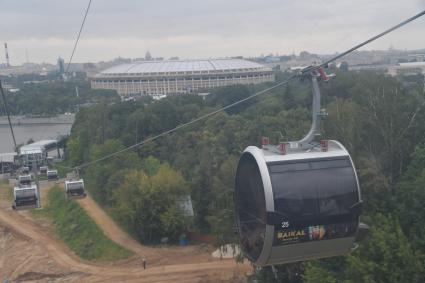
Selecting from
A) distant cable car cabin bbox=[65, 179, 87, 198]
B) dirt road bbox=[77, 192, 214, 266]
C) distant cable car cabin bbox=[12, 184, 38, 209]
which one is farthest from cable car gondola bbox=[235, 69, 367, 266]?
dirt road bbox=[77, 192, 214, 266]

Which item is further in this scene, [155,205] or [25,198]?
[155,205]

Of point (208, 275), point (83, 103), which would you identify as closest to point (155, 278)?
point (208, 275)

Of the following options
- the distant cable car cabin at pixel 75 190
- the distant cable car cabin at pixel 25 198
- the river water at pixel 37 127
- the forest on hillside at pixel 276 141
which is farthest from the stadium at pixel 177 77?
the distant cable car cabin at pixel 25 198

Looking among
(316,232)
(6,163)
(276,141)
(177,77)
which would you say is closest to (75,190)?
(276,141)

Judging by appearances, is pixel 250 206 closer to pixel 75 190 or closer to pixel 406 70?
pixel 75 190

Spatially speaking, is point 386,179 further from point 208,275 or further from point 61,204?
point 61,204

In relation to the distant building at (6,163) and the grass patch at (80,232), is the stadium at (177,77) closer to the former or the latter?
the distant building at (6,163)
